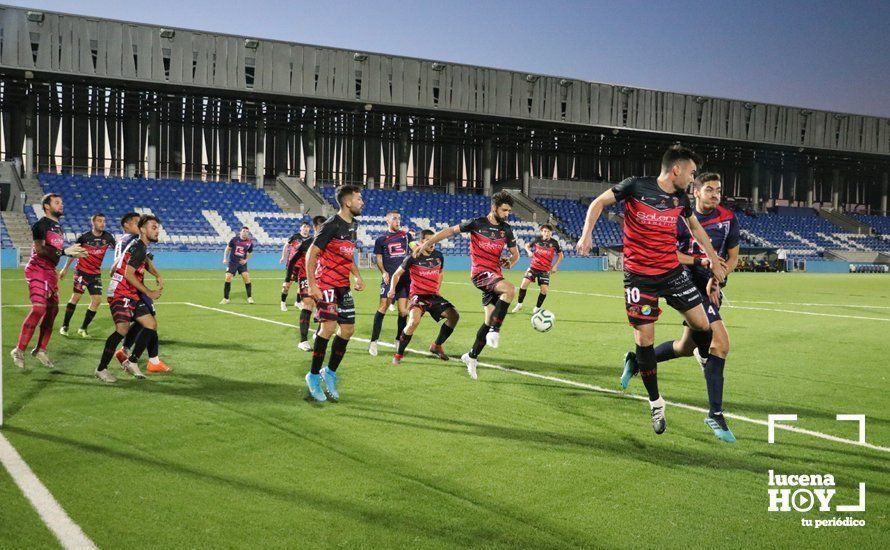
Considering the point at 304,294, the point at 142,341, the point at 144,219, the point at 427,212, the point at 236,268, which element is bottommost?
the point at 142,341


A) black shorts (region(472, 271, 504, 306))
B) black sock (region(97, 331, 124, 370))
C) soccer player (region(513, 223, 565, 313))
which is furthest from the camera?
soccer player (region(513, 223, 565, 313))

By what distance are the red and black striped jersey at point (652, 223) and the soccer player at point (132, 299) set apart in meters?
5.76

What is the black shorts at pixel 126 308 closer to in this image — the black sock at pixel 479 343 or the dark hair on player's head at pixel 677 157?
the black sock at pixel 479 343

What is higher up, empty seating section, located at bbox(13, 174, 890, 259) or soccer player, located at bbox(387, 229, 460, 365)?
empty seating section, located at bbox(13, 174, 890, 259)

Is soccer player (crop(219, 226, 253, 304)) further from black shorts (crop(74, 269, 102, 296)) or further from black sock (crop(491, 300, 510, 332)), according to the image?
black sock (crop(491, 300, 510, 332))

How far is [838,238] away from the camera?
66.9 m

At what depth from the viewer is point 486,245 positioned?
1049cm

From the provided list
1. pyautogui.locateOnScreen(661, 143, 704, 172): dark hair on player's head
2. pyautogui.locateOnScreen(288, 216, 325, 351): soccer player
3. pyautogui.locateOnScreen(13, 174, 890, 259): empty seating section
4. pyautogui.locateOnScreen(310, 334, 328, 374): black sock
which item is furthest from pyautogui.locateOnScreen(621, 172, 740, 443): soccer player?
pyautogui.locateOnScreen(13, 174, 890, 259): empty seating section

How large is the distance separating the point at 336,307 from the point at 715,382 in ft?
12.9

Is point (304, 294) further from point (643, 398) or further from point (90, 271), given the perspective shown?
point (643, 398)

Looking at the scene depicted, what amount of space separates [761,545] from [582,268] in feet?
157

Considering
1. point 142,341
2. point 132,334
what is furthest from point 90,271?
point 142,341

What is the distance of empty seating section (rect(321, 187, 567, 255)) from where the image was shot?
164ft

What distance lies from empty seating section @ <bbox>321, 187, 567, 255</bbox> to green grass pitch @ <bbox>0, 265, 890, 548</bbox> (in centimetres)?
3789
